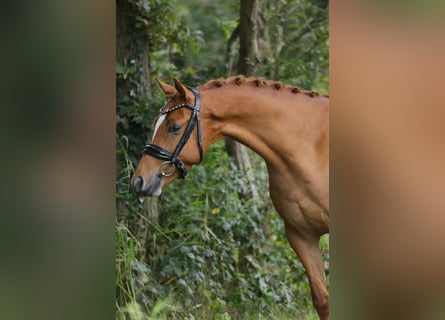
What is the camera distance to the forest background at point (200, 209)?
4645 millimetres

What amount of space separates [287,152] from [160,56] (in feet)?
9.98

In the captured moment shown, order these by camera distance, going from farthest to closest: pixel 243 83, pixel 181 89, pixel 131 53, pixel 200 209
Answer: pixel 200 209, pixel 131 53, pixel 243 83, pixel 181 89

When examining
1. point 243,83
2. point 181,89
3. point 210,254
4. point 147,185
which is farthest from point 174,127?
point 210,254

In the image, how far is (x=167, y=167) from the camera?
3.62m

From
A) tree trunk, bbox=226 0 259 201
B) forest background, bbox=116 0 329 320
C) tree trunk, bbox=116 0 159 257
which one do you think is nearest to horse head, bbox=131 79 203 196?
forest background, bbox=116 0 329 320

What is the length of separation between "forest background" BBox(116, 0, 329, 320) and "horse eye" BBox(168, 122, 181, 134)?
70cm

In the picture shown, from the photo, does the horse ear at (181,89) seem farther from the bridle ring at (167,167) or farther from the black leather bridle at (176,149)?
the bridle ring at (167,167)

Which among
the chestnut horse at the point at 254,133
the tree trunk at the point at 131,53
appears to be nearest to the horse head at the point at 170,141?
the chestnut horse at the point at 254,133

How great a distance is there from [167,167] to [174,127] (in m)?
0.22

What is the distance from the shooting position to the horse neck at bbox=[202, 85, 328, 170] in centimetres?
365

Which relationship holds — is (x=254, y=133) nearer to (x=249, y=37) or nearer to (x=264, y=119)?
(x=264, y=119)
